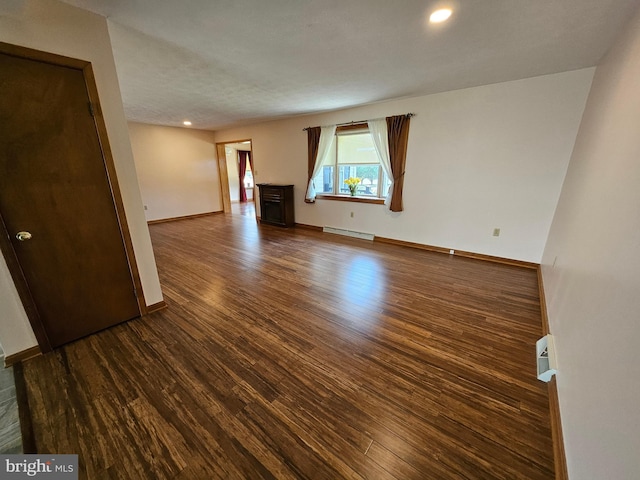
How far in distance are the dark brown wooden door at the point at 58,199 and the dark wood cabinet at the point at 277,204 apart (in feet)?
12.0

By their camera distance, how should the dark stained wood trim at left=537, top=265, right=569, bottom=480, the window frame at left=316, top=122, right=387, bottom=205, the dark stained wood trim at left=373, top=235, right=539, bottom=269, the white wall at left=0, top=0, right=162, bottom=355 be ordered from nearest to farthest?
the dark stained wood trim at left=537, top=265, right=569, bottom=480 < the white wall at left=0, top=0, right=162, bottom=355 < the dark stained wood trim at left=373, top=235, right=539, bottom=269 < the window frame at left=316, top=122, right=387, bottom=205

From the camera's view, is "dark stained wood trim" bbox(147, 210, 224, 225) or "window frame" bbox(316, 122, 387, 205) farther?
"dark stained wood trim" bbox(147, 210, 224, 225)

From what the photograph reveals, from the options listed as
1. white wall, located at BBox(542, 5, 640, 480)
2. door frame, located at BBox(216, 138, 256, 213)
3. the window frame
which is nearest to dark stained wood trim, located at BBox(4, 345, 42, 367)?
white wall, located at BBox(542, 5, 640, 480)

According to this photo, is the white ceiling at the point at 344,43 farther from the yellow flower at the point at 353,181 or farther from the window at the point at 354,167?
the yellow flower at the point at 353,181

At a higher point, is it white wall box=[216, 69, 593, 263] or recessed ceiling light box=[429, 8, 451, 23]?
recessed ceiling light box=[429, 8, 451, 23]

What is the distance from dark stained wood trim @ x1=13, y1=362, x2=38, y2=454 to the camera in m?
1.19

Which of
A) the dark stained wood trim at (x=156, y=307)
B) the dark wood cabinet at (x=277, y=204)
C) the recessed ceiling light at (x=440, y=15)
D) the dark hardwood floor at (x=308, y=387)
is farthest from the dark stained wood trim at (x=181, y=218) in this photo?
the recessed ceiling light at (x=440, y=15)

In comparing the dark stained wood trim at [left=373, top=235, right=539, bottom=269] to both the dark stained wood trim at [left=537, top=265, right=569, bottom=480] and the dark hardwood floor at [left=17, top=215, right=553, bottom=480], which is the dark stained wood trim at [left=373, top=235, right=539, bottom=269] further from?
the dark stained wood trim at [left=537, top=265, right=569, bottom=480]

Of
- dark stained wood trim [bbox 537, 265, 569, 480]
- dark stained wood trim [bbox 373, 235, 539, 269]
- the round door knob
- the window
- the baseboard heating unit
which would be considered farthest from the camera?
the baseboard heating unit

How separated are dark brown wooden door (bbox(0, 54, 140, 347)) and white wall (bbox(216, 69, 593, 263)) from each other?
3780 mm

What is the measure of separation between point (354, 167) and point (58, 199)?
419 centimetres

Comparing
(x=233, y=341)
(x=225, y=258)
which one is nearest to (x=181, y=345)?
(x=233, y=341)

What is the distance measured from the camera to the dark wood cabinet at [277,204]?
17.9ft

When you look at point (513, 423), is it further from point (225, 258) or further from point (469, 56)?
point (225, 258)
